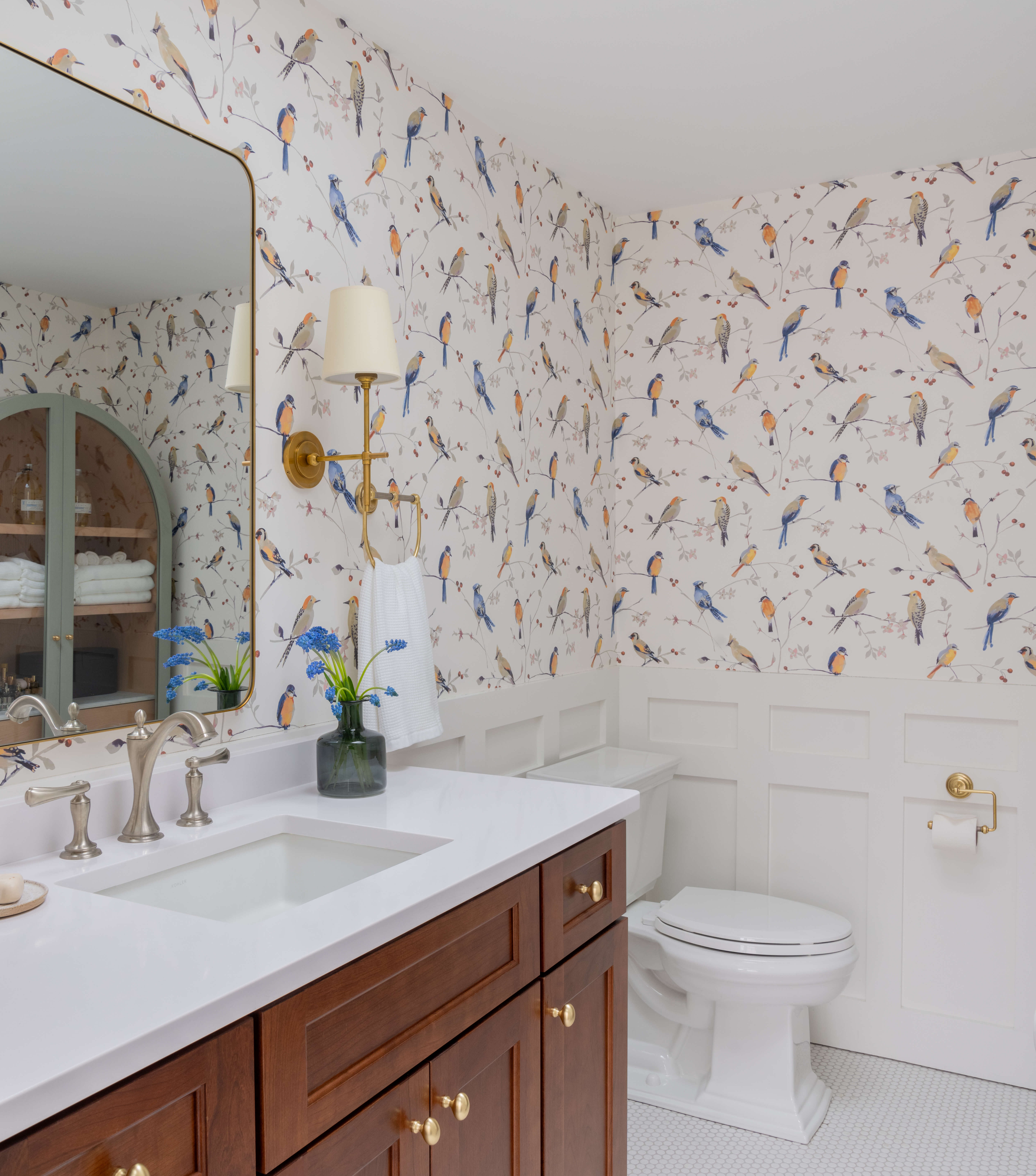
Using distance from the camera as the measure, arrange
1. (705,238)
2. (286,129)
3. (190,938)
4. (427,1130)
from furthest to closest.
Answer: (705,238), (286,129), (427,1130), (190,938)

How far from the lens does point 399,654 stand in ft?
5.75

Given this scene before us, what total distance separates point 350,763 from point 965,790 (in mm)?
1707

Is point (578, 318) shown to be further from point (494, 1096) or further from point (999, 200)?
point (494, 1096)

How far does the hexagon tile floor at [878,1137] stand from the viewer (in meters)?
2.09

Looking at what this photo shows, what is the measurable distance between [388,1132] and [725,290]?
2.38 m

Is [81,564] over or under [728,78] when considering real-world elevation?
under

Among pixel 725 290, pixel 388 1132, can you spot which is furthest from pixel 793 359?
pixel 388 1132

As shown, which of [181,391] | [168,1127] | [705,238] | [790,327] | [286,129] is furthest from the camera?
[705,238]

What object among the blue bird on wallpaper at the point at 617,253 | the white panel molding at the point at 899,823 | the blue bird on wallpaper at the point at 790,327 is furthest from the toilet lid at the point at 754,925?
the blue bird on wallpaper at the point at 617,253

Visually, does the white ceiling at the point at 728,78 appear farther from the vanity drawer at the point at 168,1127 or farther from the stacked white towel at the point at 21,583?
the vanity drawer at the point at 168,1127

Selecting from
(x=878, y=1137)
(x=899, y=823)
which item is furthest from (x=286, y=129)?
(x=878, y=1137)

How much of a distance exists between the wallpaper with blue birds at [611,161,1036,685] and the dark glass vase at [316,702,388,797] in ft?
4.79

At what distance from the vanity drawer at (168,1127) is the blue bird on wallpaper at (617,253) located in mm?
2544

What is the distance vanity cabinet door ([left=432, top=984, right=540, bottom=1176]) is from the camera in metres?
1.16
